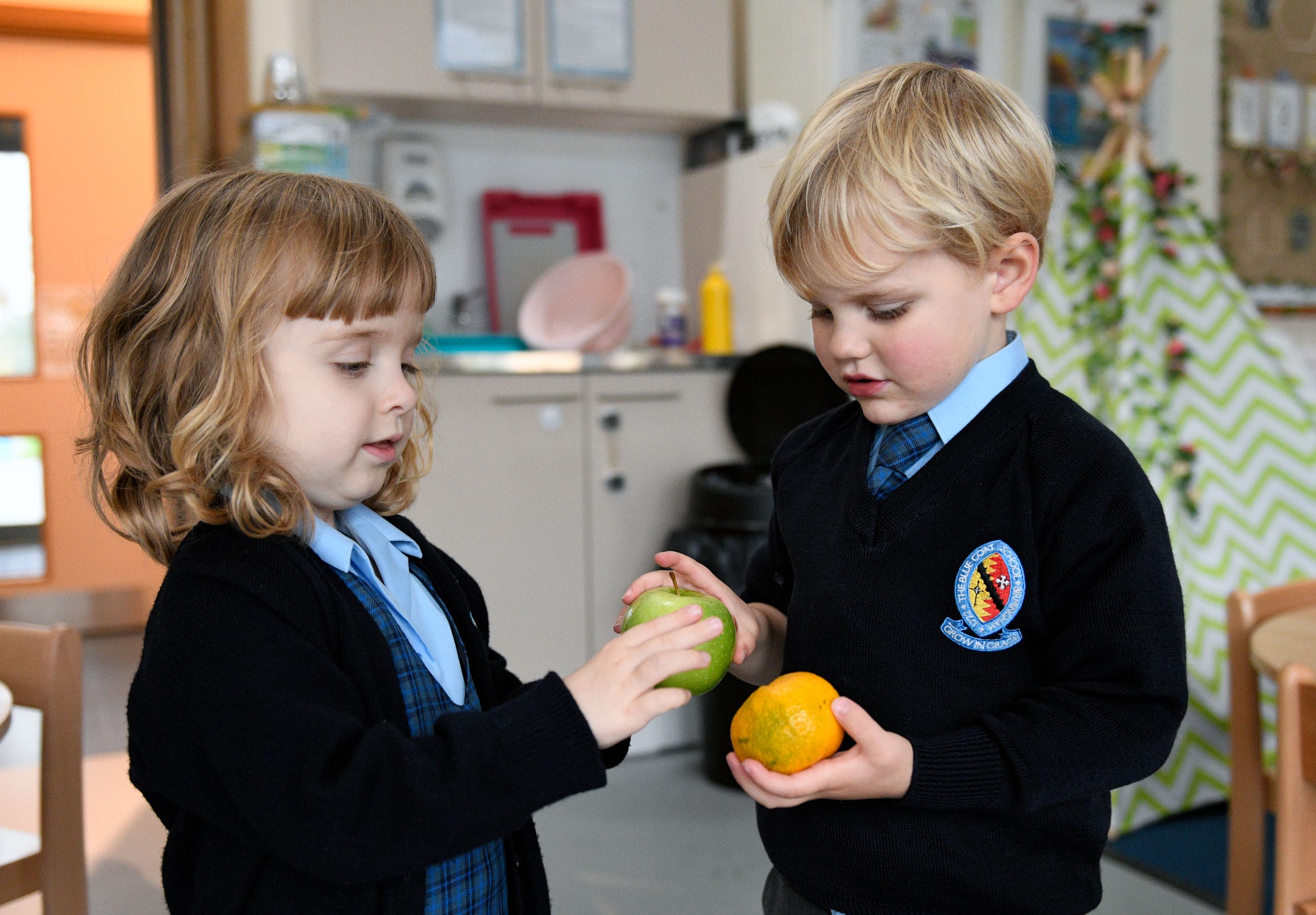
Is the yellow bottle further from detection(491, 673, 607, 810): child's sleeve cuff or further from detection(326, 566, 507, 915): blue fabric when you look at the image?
detection(491, 673, 607, 810): child's sleeve cuff

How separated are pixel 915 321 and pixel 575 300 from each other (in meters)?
2.44

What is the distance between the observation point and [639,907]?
210 cm

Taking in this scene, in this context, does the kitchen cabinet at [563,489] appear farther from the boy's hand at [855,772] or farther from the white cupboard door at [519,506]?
the boy's hand at [855,772]

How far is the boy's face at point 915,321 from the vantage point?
84 centimetres

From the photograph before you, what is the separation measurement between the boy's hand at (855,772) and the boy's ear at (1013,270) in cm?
35

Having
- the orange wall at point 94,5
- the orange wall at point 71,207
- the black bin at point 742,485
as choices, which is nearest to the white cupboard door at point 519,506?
the black bin at point 742,485

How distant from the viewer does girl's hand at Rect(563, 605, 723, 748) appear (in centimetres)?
75

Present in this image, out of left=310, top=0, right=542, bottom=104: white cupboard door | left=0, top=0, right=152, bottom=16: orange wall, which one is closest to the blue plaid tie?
left=310, top=0, right=542, bottom=104: white cupboard door

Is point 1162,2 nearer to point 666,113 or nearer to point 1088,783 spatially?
point 666,113

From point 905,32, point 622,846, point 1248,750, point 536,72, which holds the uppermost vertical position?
point 905,32

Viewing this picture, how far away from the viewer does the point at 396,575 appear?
35.8 inches

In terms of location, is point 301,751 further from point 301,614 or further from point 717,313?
point 717,313

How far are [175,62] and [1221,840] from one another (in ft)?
10.8

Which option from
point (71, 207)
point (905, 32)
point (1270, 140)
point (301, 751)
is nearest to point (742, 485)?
point (905, 32)
